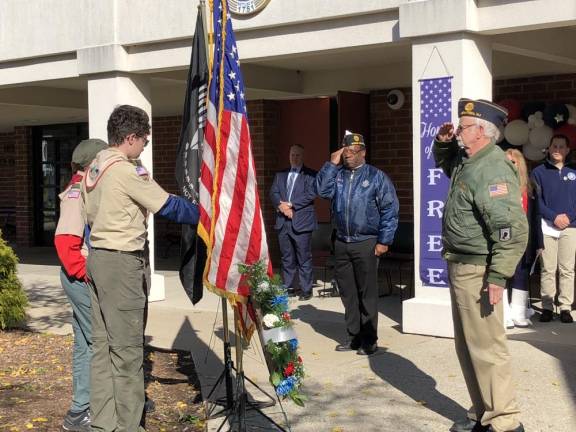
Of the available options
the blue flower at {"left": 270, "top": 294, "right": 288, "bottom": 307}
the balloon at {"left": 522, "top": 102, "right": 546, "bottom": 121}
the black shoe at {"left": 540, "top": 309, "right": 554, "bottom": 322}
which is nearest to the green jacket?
the blue flower at {"left": 270, "top": 294, "right": 288, "bottom": 307}

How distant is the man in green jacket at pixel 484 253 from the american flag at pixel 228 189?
1.18 m

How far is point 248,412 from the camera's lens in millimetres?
6035

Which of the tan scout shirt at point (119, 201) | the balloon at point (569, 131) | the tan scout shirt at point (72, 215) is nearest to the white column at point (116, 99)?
the balloon at point (569, 131)

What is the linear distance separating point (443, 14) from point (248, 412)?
420cm

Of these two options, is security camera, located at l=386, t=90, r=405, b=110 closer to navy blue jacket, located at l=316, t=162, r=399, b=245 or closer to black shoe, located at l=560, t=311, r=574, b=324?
black shoe, located at l=560, t=311, r=574, b=324

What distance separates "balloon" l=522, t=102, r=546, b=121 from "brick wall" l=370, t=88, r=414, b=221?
7.25 ft

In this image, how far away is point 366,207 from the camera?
7672mm

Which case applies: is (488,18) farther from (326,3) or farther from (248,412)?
(248,412)

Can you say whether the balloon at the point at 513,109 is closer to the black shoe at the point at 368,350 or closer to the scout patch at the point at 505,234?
the black shoe at the point at 368,350

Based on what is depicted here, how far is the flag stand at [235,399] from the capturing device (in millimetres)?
5301

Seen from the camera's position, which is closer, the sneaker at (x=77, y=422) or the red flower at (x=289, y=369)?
the red flower at (x=289, y=369)

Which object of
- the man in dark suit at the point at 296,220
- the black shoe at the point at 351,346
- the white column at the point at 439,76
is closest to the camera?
the black shoe at the point at 351,346

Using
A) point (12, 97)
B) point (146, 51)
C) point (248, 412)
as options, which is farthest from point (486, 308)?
point (12, 97)

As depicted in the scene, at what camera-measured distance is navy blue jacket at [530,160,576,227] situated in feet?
29.1
